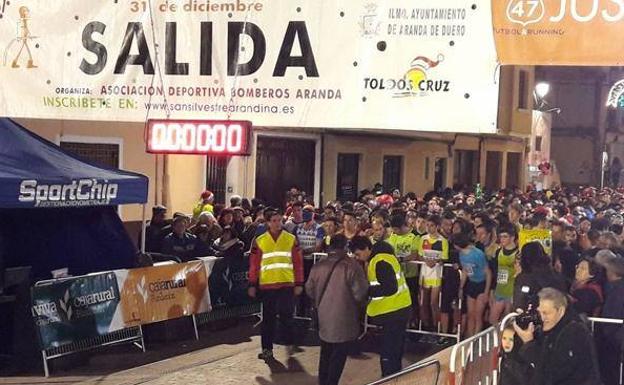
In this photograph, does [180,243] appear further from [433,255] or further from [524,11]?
[524,11]

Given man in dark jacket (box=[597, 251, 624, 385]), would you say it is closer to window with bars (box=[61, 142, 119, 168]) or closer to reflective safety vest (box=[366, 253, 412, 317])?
reflective safety vest (box=[366, 253, 412, 317])

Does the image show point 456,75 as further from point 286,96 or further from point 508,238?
point 508,238

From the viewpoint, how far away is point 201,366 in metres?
11.7

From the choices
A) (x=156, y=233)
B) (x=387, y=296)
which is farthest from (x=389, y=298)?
(x=156, y=233)

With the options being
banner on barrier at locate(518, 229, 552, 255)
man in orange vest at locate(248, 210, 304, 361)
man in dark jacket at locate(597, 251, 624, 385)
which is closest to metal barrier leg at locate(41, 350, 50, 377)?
man in orange vest at locate(248, 210, 304, 361)

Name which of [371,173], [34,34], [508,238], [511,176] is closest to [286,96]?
[34,34]

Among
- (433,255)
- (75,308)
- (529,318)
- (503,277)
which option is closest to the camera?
(529,318)

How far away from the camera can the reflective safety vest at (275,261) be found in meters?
11.8

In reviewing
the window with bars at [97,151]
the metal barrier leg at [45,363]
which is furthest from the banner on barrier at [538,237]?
the window with bars at [97,151]

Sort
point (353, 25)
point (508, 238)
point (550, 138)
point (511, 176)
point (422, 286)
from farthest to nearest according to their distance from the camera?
1. point (550, 138)
2. point (511, 176)
3. point (422, 286)
4. point (508, 238)
5. point (353, 25)

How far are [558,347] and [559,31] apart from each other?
8.53ft

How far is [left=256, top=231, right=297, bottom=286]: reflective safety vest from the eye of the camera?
11.8 m

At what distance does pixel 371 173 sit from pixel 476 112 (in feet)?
77.8

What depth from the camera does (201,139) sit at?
924 cm
